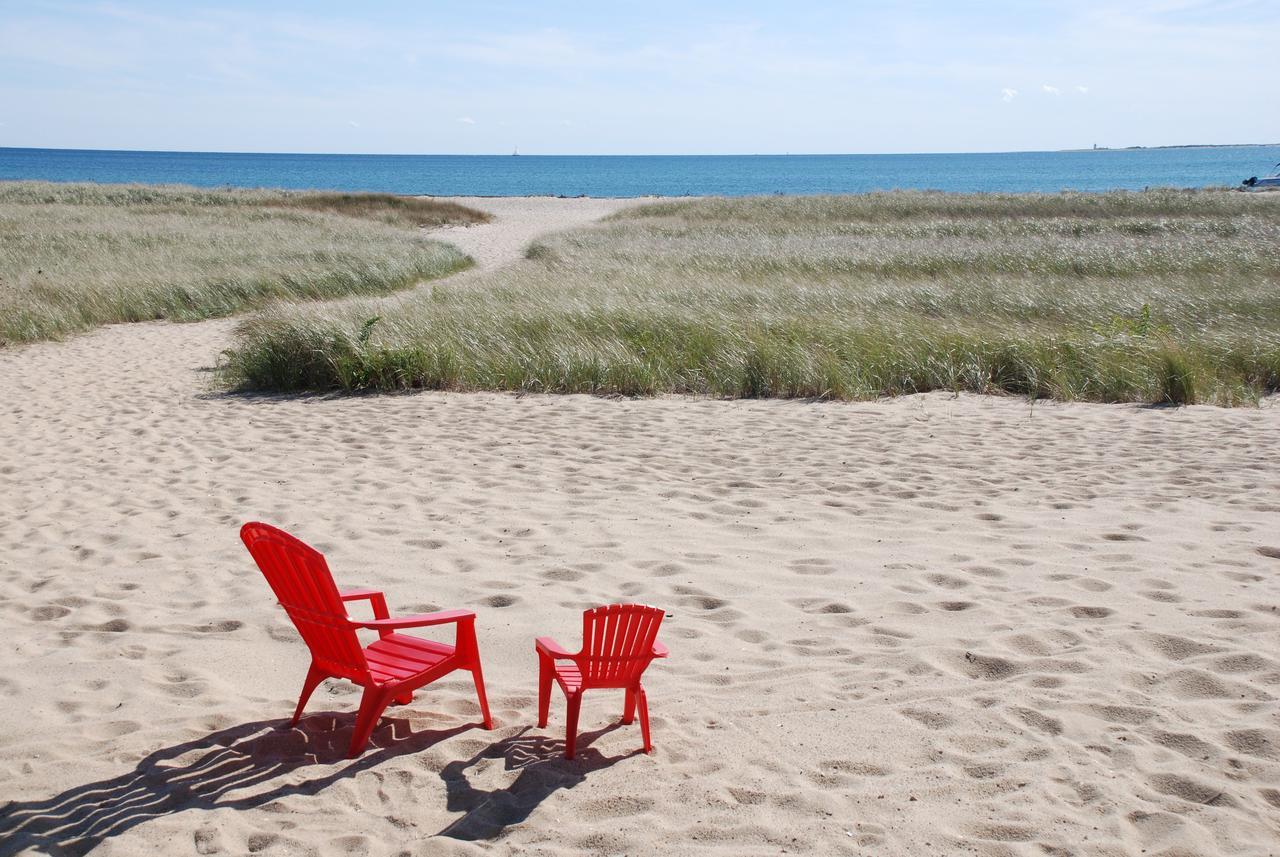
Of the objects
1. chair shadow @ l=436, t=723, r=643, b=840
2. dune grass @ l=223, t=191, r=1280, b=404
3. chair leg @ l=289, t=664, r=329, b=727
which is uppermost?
dune grass @ l=223, t=191, r=1280, b=404

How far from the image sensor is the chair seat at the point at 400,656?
11.5 ft

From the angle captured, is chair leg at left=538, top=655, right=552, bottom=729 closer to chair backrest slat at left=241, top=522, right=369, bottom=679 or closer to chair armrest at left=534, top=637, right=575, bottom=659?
chair armrest at left=534, top=637, right=575, bottom=659

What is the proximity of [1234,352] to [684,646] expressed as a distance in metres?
8.77

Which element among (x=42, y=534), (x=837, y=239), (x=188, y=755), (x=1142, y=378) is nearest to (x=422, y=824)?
(x=188, y=755)

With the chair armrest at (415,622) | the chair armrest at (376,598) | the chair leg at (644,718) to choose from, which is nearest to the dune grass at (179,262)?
the chair armrest at (376,598)

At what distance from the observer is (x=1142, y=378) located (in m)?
9.51

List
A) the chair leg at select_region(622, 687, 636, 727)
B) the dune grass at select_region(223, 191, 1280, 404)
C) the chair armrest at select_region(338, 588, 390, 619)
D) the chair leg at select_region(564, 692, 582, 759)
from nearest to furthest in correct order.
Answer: the chair leg at select_region(564, 692, 582, 759), the chair leg at select_region(622, 687, 636, 727), the chair armrest at select_region(338, 588, 390, 619), the dune grass at select_region(223, 191, 1280, 404)

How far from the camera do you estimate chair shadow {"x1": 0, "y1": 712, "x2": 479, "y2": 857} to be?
9.70 ft

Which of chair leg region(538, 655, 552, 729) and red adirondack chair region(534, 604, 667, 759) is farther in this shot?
chair leg region(538, 655, 552, 729)

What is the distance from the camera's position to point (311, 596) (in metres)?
3.48

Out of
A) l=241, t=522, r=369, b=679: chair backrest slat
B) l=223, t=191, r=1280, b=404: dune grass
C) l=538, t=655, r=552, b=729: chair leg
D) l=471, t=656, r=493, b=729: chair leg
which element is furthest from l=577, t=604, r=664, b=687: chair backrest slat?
l=223, t=191, r=1280, b=404: dune grass

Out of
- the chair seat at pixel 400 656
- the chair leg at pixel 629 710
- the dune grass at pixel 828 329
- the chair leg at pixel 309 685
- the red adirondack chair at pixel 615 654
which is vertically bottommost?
the chair leg at pixel 629 710

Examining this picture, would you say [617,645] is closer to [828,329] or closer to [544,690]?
[544,690]

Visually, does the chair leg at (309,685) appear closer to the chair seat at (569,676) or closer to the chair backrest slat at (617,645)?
the chair seat at (569,676)
